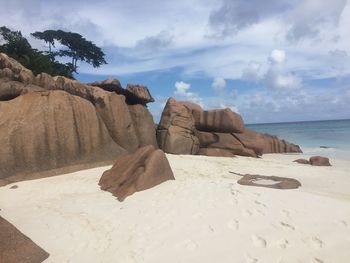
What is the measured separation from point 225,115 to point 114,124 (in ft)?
23.2

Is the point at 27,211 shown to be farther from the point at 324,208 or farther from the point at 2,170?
the point at 324,208

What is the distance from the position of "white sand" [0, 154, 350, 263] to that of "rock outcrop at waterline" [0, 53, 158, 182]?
160 cm

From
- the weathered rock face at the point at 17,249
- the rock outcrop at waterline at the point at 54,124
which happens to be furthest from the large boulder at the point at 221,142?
the weathered rock face at the point at 17,249

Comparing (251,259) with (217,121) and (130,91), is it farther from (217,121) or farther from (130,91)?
(217,121)

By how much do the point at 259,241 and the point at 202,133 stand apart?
13.2 m

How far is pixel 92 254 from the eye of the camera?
5.35 metres

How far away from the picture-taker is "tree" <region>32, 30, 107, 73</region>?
1228 inches

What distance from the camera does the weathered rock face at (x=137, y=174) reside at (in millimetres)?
8439

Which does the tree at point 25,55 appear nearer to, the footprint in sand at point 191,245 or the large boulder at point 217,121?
the large boulder at point 217,121

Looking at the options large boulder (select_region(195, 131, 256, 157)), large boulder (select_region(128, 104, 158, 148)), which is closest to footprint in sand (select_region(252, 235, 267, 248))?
large boulder (select_region(128, 104, 158, 148))

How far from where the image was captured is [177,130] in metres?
16.9

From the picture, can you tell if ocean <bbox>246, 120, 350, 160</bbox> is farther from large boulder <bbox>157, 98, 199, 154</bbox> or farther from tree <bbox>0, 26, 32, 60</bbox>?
tree <bbox>0, 26, 32, 60</bbox>

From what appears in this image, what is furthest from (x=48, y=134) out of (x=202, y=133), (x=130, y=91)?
(x=202, y=133)

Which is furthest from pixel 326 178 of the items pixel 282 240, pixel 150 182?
pixel 282 240
